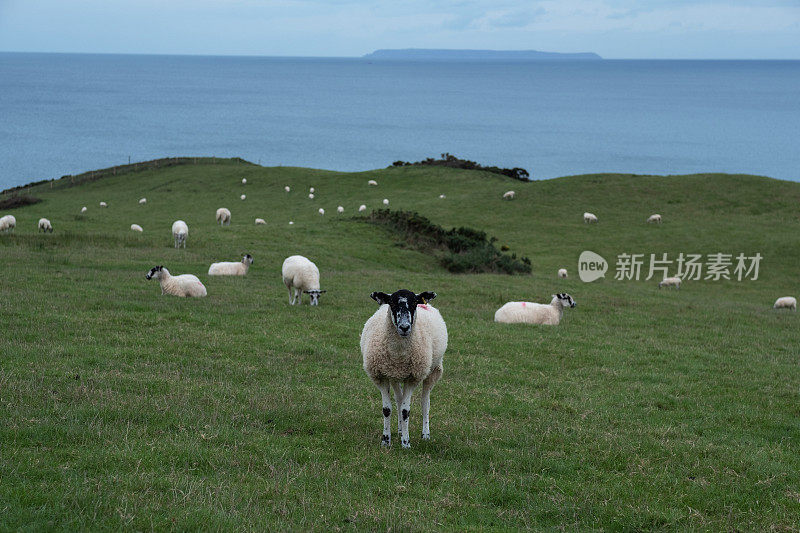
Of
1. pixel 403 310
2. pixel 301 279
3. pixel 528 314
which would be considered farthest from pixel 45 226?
pixel 403 310

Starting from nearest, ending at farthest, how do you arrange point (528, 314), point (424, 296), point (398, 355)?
point (398, 355) < point (424, 296) < point (528, 314)

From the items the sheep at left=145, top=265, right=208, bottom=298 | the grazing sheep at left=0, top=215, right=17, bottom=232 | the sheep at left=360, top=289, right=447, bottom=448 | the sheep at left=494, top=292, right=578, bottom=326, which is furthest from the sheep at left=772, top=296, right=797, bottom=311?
the grazing sheep at left=0, top=215, right=17, bottom=232

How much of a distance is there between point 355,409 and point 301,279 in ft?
39.4

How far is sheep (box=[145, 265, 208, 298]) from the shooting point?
23.0 metres

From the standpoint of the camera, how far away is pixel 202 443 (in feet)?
29.0

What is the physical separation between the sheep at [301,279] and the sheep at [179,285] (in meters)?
2.99

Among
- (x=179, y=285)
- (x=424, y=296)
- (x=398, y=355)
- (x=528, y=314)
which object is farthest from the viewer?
(x=179, y=285)

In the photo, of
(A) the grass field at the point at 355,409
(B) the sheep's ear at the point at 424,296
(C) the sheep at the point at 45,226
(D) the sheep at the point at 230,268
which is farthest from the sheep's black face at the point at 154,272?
(C) the sheep at the point at 45,226

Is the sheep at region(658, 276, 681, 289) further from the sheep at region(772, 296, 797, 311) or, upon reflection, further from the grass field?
the grass field

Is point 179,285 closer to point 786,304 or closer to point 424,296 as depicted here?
point 424,296

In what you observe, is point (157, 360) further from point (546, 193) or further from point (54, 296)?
point (546, 193)

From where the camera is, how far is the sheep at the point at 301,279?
75.7 ft

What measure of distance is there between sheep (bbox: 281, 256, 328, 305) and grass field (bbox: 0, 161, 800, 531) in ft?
2.01

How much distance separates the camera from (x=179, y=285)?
75.7ft
